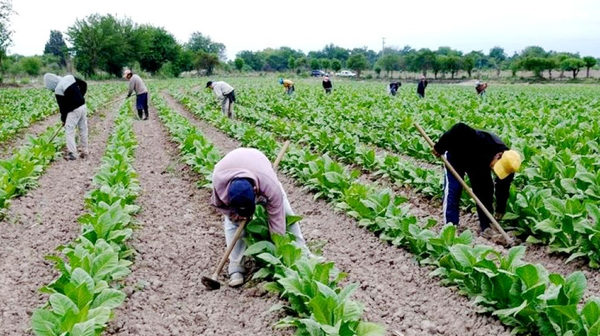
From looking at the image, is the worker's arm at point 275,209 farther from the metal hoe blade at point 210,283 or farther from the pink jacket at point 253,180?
the metal hoe blade at point 210,283

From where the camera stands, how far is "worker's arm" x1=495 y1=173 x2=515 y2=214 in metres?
5.72

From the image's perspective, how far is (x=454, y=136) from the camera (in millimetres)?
5688

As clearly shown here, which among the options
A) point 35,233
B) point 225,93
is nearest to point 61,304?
point 35,233

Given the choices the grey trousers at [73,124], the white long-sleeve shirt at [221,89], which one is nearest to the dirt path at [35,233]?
the grey trousers at [73,124]

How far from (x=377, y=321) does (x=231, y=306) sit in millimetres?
1279

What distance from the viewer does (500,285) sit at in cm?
399

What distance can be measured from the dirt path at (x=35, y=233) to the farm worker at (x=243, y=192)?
1715 mm

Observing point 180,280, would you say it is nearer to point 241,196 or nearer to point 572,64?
point 241,196

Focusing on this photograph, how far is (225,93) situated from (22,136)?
5969 mm

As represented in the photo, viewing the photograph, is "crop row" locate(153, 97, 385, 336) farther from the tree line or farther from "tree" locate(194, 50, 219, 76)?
"tree" locate(194, 50, 219, 76)

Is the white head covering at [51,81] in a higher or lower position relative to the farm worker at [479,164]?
higher

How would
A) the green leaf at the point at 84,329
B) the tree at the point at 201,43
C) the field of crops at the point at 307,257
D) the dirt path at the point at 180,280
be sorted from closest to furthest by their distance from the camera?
1. the green leaf at the point at 84,329
2. the field of crops at the point at 307,257
3. the dirt path at the point at 180,280
4. the tree at the point at 201,43

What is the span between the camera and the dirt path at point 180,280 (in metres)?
4.16

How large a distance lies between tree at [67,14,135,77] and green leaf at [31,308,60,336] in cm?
6603
